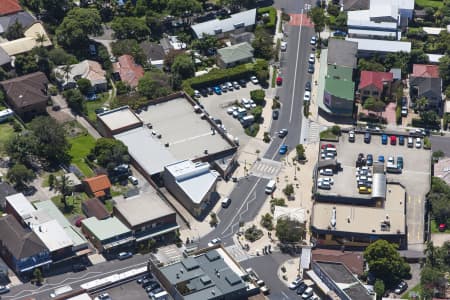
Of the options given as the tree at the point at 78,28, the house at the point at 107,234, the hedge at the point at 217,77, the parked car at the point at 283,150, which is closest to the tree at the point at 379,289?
the house at the point at 107,234

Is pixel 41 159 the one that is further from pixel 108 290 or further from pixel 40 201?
pixel 108 290

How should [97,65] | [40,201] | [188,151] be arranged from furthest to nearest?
[97,65] < [188,151] < [40,201]

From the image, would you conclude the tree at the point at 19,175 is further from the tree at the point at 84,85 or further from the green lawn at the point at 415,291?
the green lawn at the point at 415,291

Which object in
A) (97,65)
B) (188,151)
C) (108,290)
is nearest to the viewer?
(108,290)

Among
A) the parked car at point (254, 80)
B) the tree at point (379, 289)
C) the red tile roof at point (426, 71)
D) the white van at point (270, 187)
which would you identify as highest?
the red tile roof at point (426, 71)


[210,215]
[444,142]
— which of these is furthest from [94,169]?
[444,142]

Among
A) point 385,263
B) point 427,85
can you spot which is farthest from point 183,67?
point 385,263

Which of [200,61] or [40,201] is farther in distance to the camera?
[200,61]

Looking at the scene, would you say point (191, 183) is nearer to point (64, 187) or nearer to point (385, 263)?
point (64, 187)
